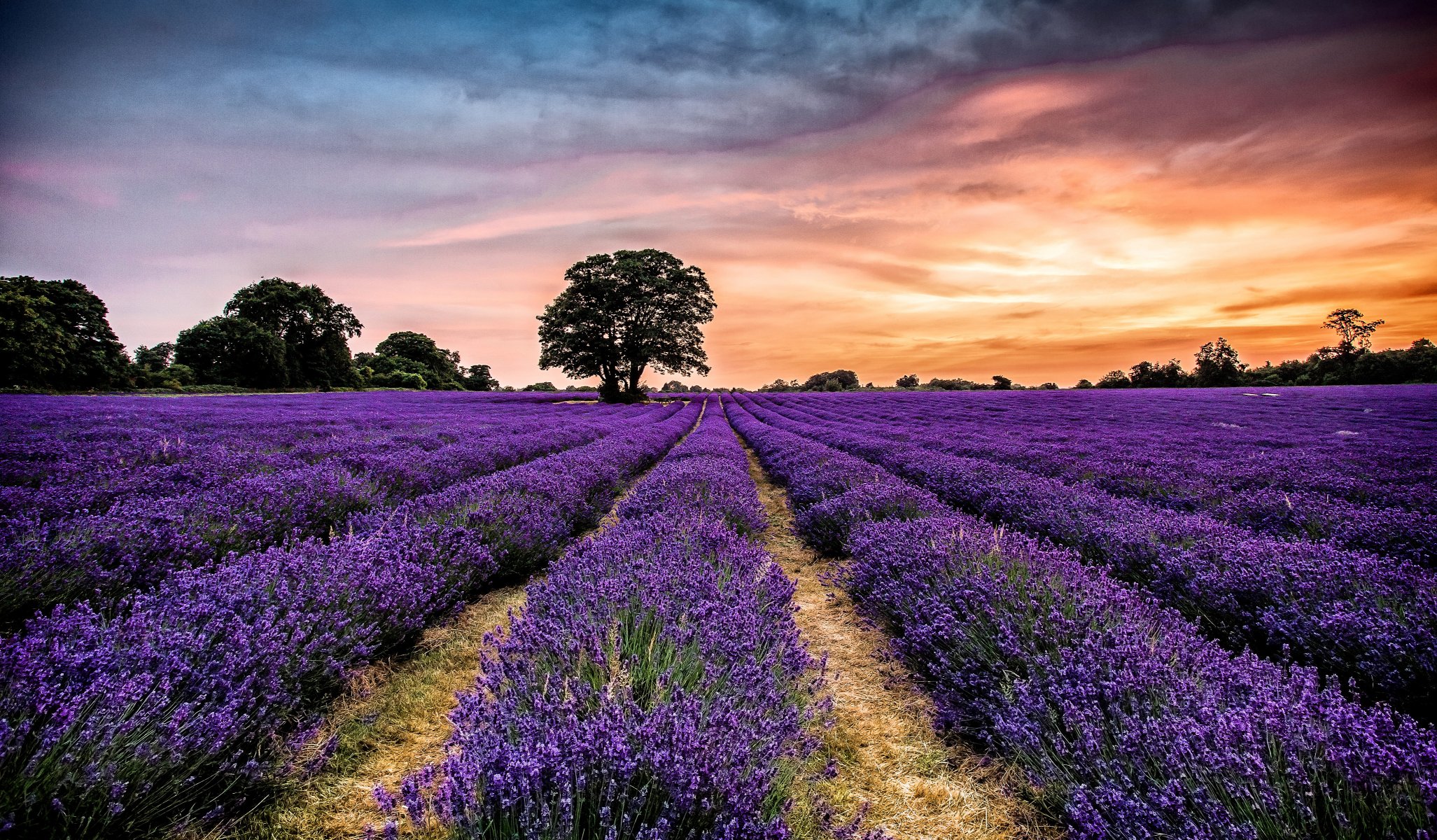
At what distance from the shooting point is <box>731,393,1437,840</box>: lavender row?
52.3 inches

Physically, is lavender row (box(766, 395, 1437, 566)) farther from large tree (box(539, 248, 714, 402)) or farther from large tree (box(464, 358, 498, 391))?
large tree (box(464, 358, 498, 391))

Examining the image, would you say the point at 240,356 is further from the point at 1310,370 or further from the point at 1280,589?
the point at 1310,370

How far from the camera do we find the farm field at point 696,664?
1381 mm

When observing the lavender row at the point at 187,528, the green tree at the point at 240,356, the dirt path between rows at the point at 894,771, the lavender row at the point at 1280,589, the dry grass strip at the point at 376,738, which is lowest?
the dirt path between rows at the point at 894,771

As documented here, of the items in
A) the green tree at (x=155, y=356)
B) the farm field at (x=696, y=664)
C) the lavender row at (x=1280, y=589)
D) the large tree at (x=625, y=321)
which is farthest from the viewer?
the green tree at (x=155, y=356)

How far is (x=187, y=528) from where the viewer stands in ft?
11.5

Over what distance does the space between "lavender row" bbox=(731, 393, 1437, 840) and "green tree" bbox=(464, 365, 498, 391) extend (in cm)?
7081

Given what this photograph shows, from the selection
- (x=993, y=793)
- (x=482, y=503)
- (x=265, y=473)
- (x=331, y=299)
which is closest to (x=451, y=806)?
(x=993, y=793)

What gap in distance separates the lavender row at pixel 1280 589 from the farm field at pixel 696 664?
2 centimetres

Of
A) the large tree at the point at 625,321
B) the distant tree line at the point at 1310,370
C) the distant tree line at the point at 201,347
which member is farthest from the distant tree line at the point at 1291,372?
the distant tree line at the point at 201,347

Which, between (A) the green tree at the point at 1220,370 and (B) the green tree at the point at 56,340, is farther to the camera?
(A) the green tree at the point at 1220,370

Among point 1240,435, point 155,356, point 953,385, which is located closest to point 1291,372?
point 953,385

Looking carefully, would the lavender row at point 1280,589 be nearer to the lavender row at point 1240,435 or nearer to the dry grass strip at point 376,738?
the lavender row at point 1240,435

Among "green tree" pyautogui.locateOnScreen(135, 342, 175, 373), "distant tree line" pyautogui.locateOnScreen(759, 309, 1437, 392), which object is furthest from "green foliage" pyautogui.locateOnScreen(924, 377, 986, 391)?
"green tree" pyautogui.locateOnScreen(135, 342, 175, 373)
